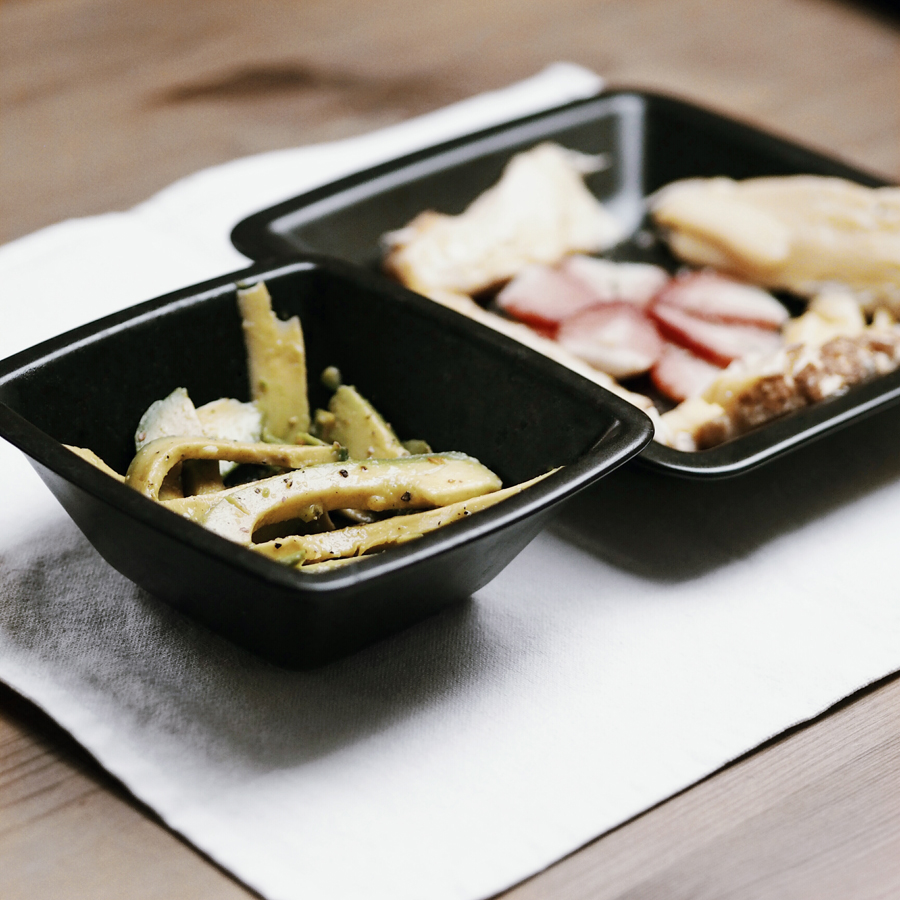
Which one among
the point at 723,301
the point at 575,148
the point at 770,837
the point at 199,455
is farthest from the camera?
the point at 575,148

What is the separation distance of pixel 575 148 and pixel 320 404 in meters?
0.82

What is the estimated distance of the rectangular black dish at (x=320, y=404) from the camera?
0.87 metres

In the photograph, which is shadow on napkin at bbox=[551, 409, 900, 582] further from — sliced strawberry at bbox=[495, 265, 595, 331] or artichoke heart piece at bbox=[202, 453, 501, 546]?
sliced strawberry at bbox=[495, 265, 595, 331]

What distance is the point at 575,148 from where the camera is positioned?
1.86 metres

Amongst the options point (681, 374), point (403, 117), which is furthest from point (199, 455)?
point (403, 117)

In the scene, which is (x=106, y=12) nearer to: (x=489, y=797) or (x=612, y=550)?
(x=612, y=550)

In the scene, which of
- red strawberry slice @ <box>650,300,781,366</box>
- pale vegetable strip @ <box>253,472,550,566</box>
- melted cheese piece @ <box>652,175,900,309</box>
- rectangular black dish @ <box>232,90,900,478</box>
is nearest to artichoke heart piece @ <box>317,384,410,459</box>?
pale vegetable strip @ <box>253,472,550,566</box>

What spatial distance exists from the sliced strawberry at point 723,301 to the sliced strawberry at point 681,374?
0.09m

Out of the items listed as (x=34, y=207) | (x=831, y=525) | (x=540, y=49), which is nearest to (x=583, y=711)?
(x=831, y=525)

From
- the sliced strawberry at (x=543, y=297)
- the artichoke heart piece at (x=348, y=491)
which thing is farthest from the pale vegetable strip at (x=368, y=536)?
the sliced strawberry at (x=543, y=297)

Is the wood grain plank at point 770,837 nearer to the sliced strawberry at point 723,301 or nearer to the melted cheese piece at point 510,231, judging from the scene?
the sliced strawberry at point 723,301

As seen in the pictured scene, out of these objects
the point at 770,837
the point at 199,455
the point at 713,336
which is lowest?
the point at 770,837

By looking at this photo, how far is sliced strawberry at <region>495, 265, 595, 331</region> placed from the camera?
5.04ft

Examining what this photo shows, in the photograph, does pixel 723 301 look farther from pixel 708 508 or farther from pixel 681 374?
pixel 708 508
